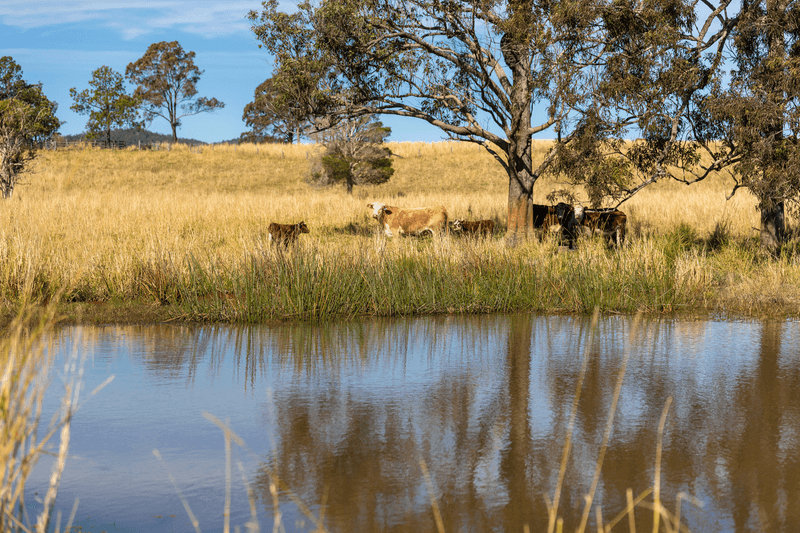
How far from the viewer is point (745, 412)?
517 centimetres

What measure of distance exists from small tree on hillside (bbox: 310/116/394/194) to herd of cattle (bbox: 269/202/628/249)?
66.6 ft

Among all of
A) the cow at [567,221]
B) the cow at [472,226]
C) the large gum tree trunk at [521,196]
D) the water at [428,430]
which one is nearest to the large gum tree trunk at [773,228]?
the cow at [567,221]

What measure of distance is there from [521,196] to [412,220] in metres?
2.96

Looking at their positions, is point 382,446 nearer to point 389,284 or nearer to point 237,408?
point 237,408

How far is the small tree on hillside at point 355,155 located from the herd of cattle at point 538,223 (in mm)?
20293

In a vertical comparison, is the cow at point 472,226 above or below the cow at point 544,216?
below

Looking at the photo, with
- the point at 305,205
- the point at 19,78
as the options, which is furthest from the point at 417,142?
the point at 305,205

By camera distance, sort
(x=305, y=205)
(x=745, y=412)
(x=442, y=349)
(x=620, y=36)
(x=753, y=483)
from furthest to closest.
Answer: (x=305, y=205), (x=620, y=36), (x=442, y=349), (x=745, y=412), (x=753, y=483)

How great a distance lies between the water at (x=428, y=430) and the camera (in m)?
3.59

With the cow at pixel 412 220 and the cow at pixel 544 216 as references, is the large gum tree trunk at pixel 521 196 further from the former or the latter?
the cow at pixel 412 220

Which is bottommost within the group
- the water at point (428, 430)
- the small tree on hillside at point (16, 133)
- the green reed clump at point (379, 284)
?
the water at point (428, 430)

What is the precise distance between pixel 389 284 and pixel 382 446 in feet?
18.0

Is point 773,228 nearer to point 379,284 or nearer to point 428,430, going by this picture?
point 379,284

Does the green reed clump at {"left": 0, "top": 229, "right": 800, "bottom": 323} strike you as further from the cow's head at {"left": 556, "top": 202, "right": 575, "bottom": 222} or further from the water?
the cow's head at {"left": 556, "top": 202, "right": 575, "bottom": 222}
